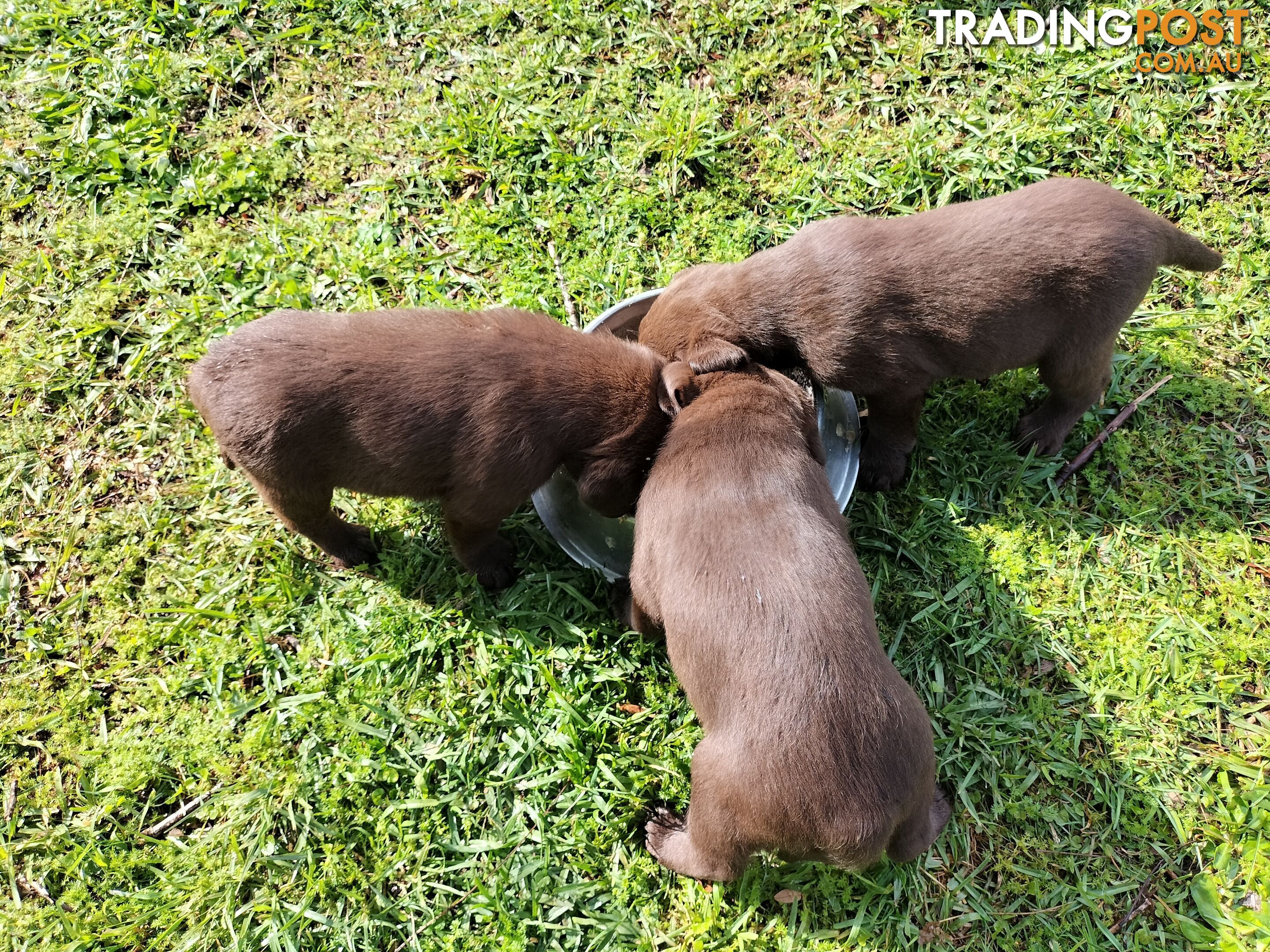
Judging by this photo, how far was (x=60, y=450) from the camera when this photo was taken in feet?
17.5

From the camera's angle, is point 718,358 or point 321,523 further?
point 321,523

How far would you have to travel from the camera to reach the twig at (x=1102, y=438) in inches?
205

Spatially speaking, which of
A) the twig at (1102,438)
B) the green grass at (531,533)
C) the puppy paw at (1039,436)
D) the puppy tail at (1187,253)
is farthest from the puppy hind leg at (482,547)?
the puppy tail at (1187,253)

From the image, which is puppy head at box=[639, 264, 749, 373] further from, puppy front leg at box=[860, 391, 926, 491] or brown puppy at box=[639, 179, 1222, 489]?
puppy front leg at box=[860, 391, 926, 491]

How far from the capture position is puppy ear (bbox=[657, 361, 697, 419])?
13.4 ft

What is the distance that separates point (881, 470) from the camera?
16.4 feet

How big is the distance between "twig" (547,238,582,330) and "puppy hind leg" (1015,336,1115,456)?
9.32 feet

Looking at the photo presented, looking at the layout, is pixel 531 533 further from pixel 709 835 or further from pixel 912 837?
pixel 912 837

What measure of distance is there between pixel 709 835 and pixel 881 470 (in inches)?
94.4

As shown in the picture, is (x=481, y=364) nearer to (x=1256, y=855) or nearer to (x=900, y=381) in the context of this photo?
(x=900, y=381)

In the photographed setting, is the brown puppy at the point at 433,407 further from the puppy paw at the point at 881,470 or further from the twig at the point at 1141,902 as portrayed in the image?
the twig at the point at 1141,902

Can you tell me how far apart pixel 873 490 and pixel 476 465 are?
2435 millimetres

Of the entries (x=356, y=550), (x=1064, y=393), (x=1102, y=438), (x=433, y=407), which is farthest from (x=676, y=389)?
(x=1102, y=438)

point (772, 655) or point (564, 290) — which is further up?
point (564, 290)
